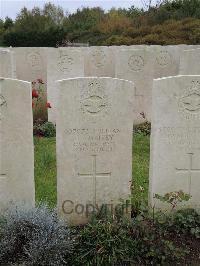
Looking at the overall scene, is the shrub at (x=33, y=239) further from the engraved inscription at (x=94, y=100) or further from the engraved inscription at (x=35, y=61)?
the engraved inscription at (x=35, y=61)

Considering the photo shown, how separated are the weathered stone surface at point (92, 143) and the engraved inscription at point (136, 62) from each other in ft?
15.5

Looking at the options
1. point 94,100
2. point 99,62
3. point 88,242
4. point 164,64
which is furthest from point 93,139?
point 99,62

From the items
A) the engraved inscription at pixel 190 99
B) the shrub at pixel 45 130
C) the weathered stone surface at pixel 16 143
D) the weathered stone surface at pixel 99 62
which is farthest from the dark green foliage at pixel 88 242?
the weathered stone surface at pixel 99 62

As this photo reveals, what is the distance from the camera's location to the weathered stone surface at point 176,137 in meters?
4.63

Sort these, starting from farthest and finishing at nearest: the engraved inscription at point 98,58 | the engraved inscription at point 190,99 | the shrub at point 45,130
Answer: the engraved inscription at point 98,58, the shrub at point 45,130, the engraved inscription at point 190,99

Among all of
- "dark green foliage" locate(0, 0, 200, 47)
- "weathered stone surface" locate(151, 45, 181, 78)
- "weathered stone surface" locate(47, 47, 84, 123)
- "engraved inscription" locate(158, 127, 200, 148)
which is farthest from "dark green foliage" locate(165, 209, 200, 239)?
"dark green foliage" locate(0, 0, 200, 47)

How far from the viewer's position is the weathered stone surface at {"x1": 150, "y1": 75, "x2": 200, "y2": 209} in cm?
463

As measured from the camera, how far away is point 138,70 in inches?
363

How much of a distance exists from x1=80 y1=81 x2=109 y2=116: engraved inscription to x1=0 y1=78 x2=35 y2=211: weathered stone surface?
0.56 metres

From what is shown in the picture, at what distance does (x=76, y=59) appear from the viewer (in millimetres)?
9266

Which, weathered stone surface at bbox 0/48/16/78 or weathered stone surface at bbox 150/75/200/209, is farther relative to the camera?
weathered stone surface at bbox 0/48/16/78

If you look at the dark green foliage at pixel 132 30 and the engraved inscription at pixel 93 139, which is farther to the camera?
the dark green foliage at pixel 132 30

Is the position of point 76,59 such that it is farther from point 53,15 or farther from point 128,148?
point 53,15

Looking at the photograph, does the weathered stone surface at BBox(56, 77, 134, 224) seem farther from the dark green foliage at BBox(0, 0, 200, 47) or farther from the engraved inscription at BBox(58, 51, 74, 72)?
the dark green foliage at BBox(0, 0, 200, 47)
